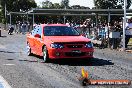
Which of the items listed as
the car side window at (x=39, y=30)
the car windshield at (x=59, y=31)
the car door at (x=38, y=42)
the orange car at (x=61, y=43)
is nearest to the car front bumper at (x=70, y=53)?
the orange car at (x=61, y=43)

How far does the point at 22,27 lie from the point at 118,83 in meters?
50.6

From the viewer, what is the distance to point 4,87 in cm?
845

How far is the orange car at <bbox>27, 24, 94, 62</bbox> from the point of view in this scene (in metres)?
13.9

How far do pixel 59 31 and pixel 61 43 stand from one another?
162 cm

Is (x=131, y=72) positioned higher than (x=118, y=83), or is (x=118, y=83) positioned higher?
(x=118, y=83)

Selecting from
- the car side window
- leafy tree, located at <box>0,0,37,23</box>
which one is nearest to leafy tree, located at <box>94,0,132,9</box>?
leafy tree, located at <box>0,0,37,23</box>

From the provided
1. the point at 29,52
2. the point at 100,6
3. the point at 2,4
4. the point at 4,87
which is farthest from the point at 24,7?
the point at 4,87

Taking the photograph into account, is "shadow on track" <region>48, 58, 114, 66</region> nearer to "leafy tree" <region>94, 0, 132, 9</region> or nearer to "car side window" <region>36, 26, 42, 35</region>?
"car side window" <region>36, 26, 42, 35</region>

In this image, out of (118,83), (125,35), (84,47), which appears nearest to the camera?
(118,83)

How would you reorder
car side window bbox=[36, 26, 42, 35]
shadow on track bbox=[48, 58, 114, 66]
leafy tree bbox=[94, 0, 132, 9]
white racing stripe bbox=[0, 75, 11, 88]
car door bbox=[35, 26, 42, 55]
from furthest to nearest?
leafy tree bbox=[94, 0, 132, 9] < car side window bbox=[36, 26, 42, 35] < car door bbox=[35, 26, 42, 55] < shadow on track bbox=[48, 58, 114, 66] < white racing stripe bbox=[0, 75, 11, 88]

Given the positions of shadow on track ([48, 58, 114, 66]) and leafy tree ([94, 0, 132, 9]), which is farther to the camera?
leafy tree ([94, 0, 132, 9])

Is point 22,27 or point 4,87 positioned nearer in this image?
point 4,87

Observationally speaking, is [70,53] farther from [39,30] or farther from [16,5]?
[16,5]

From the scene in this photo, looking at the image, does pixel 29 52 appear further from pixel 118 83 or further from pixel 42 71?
pixel 118 83
